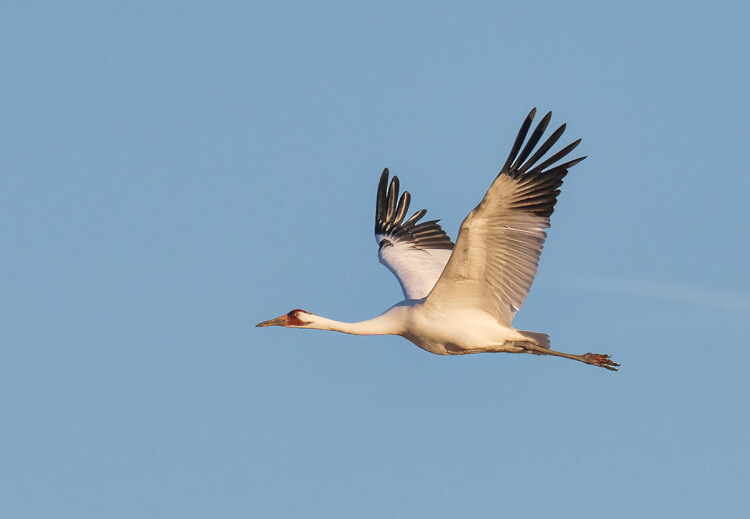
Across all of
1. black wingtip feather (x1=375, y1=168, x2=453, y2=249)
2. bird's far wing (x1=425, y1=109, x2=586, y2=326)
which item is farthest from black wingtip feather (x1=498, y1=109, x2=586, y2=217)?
black wingtip feather (x1=375, y1=168, x2=453, y2=249)

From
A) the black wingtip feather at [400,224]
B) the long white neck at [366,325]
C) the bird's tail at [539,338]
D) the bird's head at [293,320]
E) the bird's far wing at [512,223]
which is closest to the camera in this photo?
the bird's far wing at [512,223]

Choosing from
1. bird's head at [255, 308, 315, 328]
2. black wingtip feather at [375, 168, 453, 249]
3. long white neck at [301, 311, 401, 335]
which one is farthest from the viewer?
black wingtip feather at [375, 168, 453, 249]

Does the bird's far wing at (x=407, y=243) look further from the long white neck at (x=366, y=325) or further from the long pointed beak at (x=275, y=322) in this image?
the long pointed beak at (x=275, y=322)

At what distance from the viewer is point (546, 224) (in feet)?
63.4

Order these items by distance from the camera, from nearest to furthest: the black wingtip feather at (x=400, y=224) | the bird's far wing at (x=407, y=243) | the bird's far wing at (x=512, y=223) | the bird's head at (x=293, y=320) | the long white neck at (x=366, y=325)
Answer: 1. the bird's far wing at (x=512, y=223)
2. the long white neck at (x=366, y=325)
3. the bird's head at (x=293, y=320)
4. the bird's far wing at (x=407, y=243)
5. the black wingtip feather at (x=400, y=224)

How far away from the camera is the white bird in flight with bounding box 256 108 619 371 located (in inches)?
747

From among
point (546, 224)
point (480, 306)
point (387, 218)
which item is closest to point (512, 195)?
point (546, 224)

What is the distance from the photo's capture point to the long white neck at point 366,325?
21.0 meters

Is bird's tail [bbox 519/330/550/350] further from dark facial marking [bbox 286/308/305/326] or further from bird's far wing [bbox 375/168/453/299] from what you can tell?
dark facial marking [bbox 286/308/305/326]

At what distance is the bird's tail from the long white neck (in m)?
2.15

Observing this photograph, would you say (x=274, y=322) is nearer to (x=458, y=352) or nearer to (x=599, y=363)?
(x=458, y=352)

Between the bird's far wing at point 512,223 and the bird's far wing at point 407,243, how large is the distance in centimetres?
313

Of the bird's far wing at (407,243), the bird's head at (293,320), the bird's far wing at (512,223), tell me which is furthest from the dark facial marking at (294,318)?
the bird's far wing at (512,223)

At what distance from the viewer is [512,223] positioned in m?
19.1
